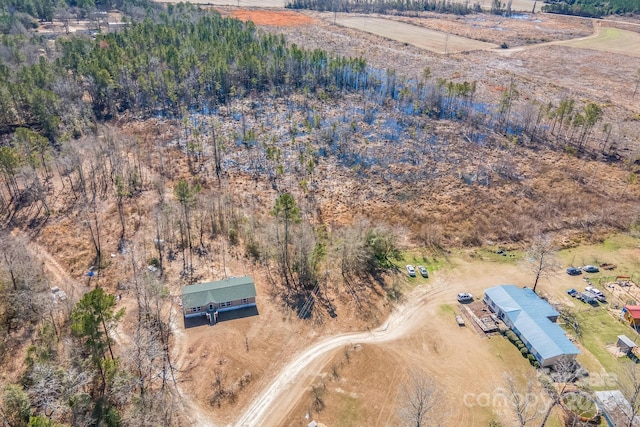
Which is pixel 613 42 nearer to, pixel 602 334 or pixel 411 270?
pixel 602 334

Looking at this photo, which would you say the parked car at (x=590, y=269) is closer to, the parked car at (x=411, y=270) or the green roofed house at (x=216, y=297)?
the parked car at (x=411, y=270)

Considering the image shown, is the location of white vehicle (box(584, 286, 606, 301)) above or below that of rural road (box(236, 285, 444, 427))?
above

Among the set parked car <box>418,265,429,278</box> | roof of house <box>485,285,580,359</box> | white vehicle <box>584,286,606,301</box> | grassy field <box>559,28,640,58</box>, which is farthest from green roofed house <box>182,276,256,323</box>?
grassy field <box>559,28,640,58</box>

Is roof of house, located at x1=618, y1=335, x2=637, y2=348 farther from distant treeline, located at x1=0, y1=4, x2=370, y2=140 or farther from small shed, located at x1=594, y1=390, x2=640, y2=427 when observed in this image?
distant treeline, located at x1=0, y1=4, x2=370, y2=140

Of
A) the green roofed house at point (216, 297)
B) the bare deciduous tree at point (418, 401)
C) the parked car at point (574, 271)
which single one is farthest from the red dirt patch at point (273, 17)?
the bare deciduous tree at point (418, 401)

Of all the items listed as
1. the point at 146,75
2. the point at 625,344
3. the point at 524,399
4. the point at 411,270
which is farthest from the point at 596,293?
the point at 146,75

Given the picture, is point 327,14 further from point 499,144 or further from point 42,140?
point 42,140
